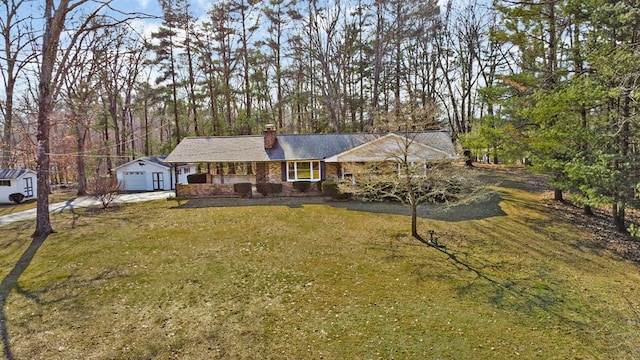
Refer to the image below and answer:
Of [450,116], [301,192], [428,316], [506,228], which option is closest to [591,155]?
[506,228]

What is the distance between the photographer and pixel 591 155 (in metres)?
12.1

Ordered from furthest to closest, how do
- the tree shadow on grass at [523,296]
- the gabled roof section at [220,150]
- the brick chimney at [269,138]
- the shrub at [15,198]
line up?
the shrub at [15,198], the brick chimney at [269,138], the gabled roof section at [220,150], the tree shadow on grass at [523,296]

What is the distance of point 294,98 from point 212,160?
11.6m

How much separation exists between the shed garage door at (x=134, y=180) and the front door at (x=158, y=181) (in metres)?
0.71

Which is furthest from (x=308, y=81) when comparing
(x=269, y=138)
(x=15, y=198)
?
(x=15, y=198)

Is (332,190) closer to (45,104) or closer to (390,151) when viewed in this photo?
(390,151)

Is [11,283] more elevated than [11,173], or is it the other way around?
[11,173]

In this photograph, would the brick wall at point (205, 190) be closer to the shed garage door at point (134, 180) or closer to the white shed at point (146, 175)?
the white shed at point (146, 175)

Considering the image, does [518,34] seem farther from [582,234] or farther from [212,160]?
[212,160]

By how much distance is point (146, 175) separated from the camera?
84.4 ft

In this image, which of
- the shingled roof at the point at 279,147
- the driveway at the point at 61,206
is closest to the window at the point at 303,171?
the shingled roof at the point at 279,147

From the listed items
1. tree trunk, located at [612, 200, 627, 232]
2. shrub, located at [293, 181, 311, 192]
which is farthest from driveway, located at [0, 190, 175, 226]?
tree trunk, located at [612, 200, 627, 232]

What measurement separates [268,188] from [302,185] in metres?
2.02

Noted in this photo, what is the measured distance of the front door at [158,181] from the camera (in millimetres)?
25712
